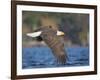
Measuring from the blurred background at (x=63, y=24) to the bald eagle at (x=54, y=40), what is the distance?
4cm

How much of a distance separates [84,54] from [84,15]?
0.42 metres

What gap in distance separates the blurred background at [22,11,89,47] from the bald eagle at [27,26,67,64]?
44 mm

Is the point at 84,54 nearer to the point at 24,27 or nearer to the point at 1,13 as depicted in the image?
the point at 24,27

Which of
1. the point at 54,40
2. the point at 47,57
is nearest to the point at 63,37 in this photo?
the point at 54,40

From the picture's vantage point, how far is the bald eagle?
204 centimetres

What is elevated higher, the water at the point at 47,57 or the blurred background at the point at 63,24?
the blurred background at the point at 63,24

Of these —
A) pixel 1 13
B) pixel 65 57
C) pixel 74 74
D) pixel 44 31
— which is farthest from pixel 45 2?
pixel 74 74

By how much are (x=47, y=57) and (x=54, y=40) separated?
0.19 meters

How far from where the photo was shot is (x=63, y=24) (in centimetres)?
210

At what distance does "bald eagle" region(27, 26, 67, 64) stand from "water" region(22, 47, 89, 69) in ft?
0.14

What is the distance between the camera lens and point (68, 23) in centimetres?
212

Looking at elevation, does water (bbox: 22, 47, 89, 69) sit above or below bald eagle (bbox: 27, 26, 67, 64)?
below

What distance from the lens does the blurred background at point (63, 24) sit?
1.99m

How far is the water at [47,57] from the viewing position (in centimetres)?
197
